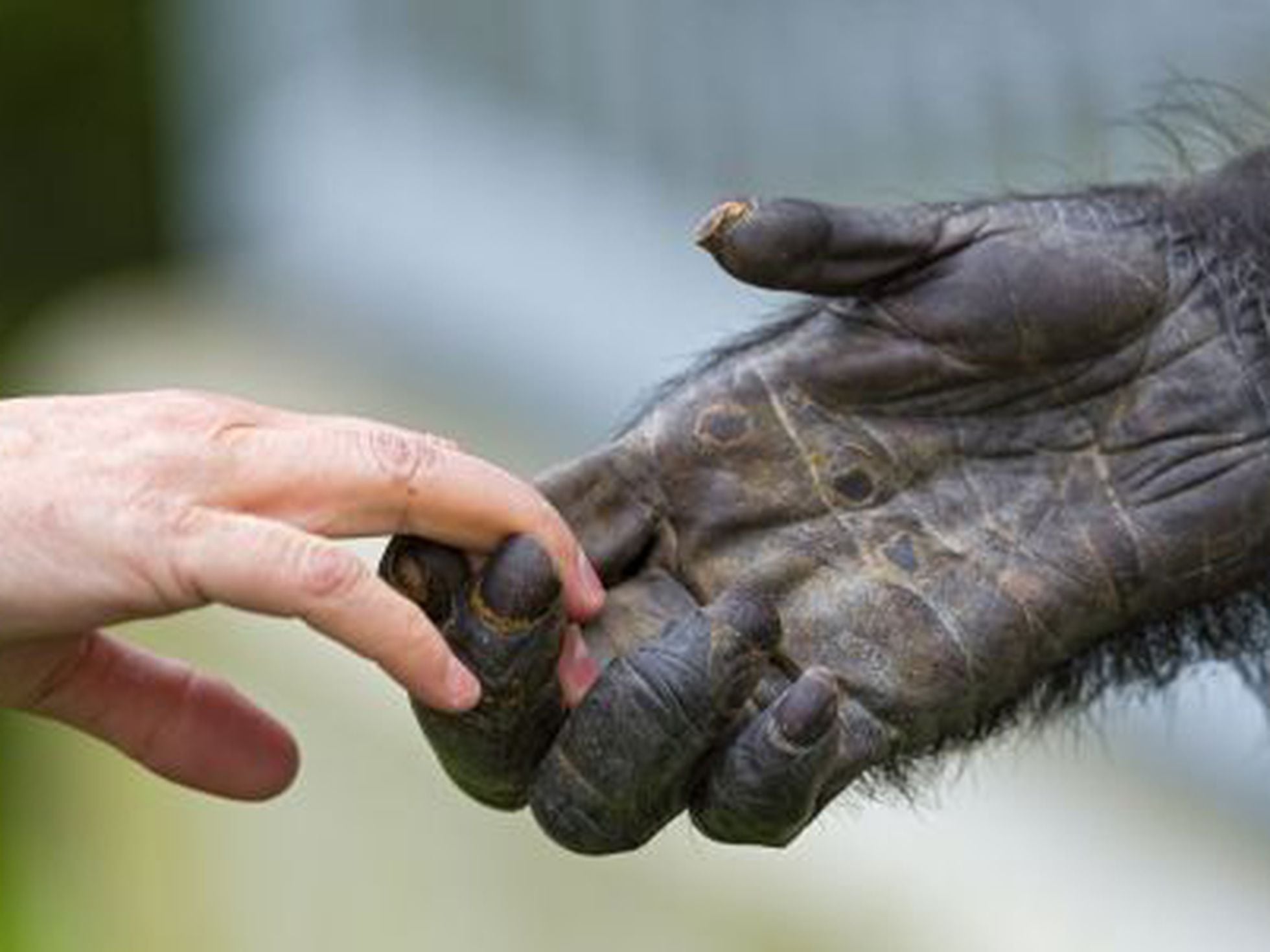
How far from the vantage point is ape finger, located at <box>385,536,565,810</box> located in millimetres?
2510

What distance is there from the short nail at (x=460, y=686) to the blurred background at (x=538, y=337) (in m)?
0.91

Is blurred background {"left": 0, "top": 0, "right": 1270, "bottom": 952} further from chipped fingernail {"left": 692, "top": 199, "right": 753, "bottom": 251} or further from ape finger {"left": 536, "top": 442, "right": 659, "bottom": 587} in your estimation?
chipped fingernail {"left": 692, "top": 199, "right": 753, "bottom": 251}

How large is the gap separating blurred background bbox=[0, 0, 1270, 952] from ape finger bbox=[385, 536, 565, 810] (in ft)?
2.70

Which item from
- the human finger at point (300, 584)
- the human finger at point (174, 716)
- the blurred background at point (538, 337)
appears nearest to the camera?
the human finger at point (300, 584)

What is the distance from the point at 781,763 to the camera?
2549mm

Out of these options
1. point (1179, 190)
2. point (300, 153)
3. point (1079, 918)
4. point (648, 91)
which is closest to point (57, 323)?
point (300, 153)

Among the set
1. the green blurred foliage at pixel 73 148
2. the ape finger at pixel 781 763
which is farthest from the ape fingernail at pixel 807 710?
the green blurred foliage at pixel 73 148

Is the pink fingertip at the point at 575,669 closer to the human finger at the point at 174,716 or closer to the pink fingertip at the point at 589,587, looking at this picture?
the pink fingertip at the point at 589,587

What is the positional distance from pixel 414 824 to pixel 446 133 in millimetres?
1867

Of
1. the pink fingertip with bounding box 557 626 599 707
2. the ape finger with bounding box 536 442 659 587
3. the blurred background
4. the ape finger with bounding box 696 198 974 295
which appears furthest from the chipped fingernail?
the blurred background

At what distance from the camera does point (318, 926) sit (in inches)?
240

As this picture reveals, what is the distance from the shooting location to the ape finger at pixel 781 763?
2541 millimetres

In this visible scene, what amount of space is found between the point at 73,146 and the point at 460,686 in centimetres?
797

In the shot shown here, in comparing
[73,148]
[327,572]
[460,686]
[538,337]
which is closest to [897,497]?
[460,686]
